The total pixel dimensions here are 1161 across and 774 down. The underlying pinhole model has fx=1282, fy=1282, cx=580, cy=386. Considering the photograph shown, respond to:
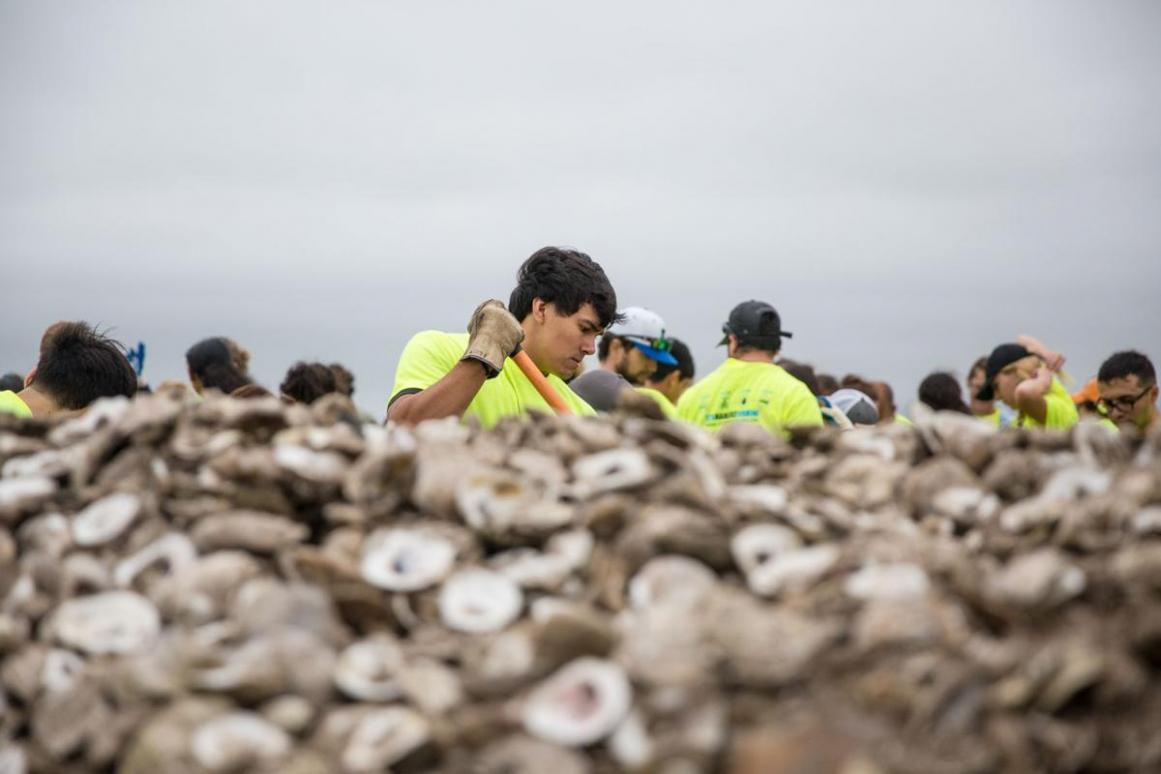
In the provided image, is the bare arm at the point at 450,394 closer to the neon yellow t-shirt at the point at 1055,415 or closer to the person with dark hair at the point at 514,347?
the person with dark hair at the point at 514,347

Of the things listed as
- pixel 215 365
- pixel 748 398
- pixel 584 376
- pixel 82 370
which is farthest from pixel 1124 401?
pixel 82 370

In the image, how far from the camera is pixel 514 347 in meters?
5.17

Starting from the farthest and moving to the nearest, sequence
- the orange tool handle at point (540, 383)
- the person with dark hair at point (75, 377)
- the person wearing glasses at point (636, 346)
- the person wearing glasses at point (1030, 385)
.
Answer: the person wearing glasses at point (636, 346) < the person wearing glasses at point (1030, 385) < the orange tool handle at point (540, 383) < the person with dark hair at point (75, 377)

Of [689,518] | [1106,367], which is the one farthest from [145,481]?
[1106,367]

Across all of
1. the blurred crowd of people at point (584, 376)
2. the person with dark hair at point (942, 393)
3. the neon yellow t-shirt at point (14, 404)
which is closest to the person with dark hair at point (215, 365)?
the blurred crowd of people at point (584, 376)

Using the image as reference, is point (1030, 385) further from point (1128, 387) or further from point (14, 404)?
point (14, 404)

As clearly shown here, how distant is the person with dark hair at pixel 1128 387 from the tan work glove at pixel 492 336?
13.8ft

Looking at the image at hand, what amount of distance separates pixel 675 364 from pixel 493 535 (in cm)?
556

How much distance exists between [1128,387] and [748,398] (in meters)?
2.57

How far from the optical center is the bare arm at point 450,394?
16.5ft

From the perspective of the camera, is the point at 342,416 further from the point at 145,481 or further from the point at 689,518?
the point at 689,518

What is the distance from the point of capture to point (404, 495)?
2988 mm

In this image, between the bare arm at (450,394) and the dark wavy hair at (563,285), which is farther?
the dark wavy hair at (563,285)

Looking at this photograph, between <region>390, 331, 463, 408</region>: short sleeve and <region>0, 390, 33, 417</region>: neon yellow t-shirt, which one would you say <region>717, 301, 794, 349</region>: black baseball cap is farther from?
<region>0, 390, 33, 417</region>: neon yellow t-shirt
